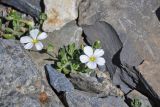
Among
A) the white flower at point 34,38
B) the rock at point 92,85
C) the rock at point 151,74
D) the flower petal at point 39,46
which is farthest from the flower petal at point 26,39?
the rock at point 151,74

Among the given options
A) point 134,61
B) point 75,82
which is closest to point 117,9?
point 134,61

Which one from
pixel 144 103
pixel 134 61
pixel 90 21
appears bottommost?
pixel 144 103

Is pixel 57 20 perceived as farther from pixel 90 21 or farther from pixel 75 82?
pixel 75 82

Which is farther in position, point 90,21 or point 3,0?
point 3,0

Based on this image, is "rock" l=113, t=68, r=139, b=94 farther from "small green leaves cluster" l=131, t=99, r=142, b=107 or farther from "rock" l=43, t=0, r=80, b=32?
"rock" l=43, t=0, r=80, b=32

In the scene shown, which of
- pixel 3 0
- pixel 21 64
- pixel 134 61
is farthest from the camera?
pixel 3 0

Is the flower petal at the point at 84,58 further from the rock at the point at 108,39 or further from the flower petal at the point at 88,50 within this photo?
the rock at the point at 108,39
